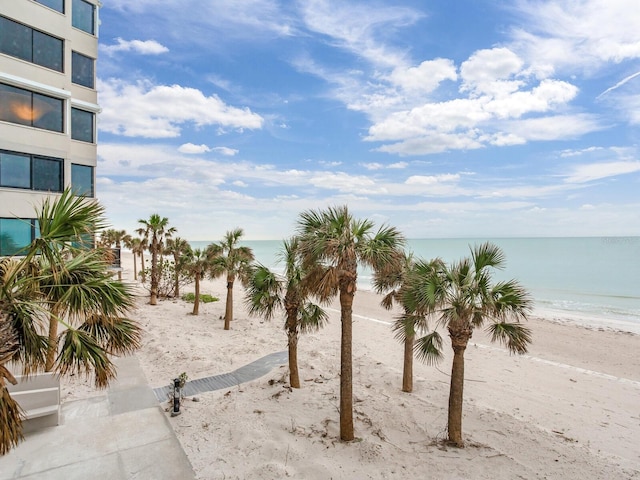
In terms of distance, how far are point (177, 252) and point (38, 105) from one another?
14024mm

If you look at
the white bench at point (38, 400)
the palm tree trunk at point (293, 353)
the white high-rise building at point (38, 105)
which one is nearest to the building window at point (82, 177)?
the white high-rise building at point (38, 105)

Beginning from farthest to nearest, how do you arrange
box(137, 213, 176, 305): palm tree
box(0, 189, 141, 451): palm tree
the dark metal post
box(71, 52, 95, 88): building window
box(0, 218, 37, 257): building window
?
box(137, 213, 176, 305): palm tree, box(71, 52, 95, 88): building window, box(0, 218, 37, 257): building window, the dark metal post, box(0, 189, 141, 451): palm tree

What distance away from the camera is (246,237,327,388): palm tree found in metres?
10.5

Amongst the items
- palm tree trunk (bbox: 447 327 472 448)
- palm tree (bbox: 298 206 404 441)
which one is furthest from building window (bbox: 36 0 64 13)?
palm tree trunk (bbox: 447 327 472 448)

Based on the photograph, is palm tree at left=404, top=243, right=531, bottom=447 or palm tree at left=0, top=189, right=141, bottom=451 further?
palm tree at left=404, top=243, right=531, bottom=447

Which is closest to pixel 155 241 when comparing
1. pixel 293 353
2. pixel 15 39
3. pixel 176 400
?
pixel 15 39

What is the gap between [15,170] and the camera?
13.6m

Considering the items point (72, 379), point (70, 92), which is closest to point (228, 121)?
point (70, 92)

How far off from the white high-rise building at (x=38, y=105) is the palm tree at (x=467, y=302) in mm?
12372

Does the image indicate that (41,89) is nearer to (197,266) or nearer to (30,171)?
(30,171)

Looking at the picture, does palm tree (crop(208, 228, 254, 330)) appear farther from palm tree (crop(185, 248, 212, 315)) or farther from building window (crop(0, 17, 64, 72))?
building window (crop(0, 17, 64, 72))

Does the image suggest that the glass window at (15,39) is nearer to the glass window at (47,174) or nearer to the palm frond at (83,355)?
the glass window at (47,174)

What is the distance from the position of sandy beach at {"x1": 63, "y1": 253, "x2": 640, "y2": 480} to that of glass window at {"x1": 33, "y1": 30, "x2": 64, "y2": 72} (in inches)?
500

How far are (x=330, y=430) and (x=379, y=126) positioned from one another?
2673cm
